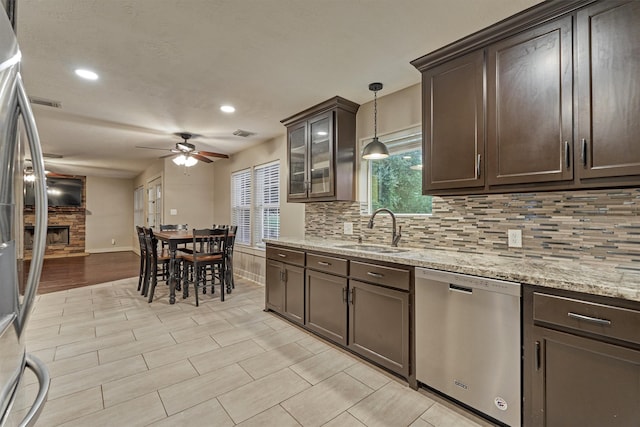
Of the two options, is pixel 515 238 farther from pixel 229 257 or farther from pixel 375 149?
pixel 229 257

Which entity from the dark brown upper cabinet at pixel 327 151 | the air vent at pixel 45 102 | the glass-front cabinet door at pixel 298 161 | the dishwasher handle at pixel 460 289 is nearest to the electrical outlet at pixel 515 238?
the dishwasher handle at pixel 460 289

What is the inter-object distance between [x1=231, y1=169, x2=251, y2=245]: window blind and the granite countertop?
378 centimetres

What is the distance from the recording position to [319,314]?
2.80 meters

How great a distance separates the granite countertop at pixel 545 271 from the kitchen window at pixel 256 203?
2.91 meters

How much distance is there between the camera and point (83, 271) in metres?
6.17

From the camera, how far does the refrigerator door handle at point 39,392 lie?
0.66 metres

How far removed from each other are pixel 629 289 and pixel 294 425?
5.75 feet

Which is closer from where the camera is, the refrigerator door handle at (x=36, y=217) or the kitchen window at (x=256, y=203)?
the refrigerator door handle at (x=36, y=217)

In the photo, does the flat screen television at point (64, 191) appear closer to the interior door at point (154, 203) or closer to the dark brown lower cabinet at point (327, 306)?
the interior door at point (154, 203)

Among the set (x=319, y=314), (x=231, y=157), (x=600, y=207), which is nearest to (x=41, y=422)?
(x=319, y=314)

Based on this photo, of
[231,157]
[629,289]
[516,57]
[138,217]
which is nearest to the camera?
[629,289]

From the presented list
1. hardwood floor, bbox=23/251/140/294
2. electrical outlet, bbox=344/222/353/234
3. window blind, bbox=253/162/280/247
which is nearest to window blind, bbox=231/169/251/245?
window blind, bbox=253/162/280/247

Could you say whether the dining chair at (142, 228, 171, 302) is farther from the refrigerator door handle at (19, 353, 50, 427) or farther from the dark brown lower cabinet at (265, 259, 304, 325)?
the refrigerator door handle at (19, 353, 50, 427)

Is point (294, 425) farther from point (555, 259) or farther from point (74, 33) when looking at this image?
point (74, 33)
